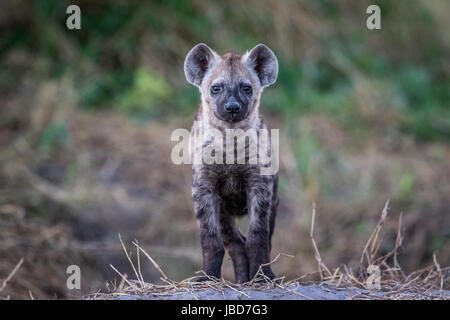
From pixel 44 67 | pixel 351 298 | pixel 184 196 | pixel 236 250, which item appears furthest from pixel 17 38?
pixel 351 298

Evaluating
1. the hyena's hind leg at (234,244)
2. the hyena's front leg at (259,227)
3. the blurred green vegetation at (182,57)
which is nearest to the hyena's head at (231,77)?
the hyena's front leg at (259,227)

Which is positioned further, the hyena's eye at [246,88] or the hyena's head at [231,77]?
the hyena's eye at [246,88]

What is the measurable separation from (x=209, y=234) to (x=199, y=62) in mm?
1434

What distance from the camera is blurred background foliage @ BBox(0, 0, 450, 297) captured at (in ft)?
31.1

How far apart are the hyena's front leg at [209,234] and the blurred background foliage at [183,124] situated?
3.11 metres

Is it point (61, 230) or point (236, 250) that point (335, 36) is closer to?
point (61, 230)

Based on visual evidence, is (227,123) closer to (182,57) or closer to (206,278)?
(206,278)

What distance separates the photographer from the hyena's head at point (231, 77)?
557cm

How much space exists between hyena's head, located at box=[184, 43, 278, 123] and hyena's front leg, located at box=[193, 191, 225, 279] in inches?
25.4

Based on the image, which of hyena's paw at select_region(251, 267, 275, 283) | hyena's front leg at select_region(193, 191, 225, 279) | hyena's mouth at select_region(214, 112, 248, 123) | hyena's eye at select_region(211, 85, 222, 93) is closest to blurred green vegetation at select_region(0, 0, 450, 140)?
hyena's eye at select_region(211, 85, 222, 93)

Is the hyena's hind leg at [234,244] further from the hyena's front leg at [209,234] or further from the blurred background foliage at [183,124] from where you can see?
the blurred background foliage at [183,124]

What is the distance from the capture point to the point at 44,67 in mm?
11711

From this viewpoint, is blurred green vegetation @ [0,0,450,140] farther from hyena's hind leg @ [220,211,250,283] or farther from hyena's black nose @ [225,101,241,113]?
hyena's black nose @ [225,101,241,113]

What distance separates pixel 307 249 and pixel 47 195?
3491 millimetres
